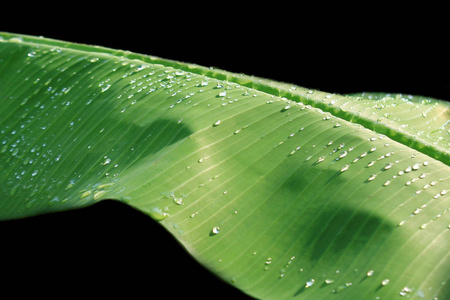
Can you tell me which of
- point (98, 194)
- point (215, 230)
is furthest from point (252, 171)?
point (98, 194)

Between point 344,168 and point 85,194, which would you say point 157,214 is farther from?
point 344,168

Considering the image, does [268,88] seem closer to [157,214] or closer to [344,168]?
[344,168]

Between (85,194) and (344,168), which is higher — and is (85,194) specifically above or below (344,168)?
below

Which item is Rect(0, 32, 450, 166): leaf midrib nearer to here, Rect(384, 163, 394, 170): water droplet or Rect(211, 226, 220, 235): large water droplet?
Rect(384, 163, 394, 170): water droplet

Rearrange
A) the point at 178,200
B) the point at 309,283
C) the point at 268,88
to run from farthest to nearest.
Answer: the point at 268,88
the point at 178,200
the point at 309,283

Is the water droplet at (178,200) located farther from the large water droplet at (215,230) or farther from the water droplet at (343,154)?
the water droplet at (343,154)

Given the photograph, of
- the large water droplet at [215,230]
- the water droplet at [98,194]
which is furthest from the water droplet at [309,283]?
the water droplet at [98,194]

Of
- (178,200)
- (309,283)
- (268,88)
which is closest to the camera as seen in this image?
(309,283)

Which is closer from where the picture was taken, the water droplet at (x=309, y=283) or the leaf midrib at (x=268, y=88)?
the water droplet at (x=309, y=283)

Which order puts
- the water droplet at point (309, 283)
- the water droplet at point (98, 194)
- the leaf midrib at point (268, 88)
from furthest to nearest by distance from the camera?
the leaf midrib at point (268, 88), the water droplet at point (98, 194), the water droplet at point (309, 283)

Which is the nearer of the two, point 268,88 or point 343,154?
point 343,154
